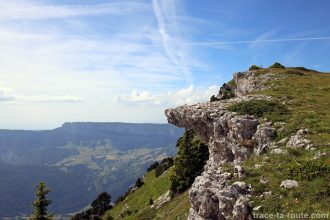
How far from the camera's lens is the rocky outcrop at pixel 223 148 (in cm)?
2120

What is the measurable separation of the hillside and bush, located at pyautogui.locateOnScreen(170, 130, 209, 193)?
776cm

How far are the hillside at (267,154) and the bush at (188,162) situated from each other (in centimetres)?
776

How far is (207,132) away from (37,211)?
2621 centimetres

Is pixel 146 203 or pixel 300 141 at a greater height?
pixel 300 141

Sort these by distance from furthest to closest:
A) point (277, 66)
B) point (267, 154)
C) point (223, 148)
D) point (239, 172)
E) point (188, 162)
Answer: point (277, 66)
point (188, 162)
point (223, 148)
point (267, 154)
point (239, 172)

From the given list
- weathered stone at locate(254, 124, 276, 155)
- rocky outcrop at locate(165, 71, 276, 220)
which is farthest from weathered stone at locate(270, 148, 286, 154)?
rocky outcrop at locate(165, 71, 276, 220)

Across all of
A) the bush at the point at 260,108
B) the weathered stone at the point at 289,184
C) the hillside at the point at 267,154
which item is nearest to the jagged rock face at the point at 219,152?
the hillside at the point at 267,154

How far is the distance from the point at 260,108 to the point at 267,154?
32.8ft

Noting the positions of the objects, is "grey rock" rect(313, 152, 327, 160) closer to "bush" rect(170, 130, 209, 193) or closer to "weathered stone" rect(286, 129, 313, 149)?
"weathered stone" rect(286, 129, 313, 149)

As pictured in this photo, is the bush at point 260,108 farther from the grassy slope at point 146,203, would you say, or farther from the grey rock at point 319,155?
the grassy slope at point 146,203

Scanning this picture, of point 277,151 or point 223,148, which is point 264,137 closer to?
point 277,151

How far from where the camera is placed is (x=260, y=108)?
119 feet

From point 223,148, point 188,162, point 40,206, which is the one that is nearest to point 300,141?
point 223,148

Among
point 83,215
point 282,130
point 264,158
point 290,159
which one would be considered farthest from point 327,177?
point 83,215
